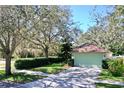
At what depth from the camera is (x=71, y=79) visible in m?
7.17

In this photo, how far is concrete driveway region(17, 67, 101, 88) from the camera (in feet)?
22.4

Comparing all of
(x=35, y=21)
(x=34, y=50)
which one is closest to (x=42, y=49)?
(x=34, y=50)

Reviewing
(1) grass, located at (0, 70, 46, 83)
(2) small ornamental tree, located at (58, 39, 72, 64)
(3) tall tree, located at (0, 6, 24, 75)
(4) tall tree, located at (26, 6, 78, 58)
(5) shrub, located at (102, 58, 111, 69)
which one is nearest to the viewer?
(3) tall tree, located at (0, 6, 24, 75)

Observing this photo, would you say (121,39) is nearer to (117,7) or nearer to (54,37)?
(117,7)

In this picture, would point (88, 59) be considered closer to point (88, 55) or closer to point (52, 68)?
point (88, 55)

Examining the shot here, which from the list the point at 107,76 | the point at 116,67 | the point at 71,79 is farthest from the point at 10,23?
the point at 116,67

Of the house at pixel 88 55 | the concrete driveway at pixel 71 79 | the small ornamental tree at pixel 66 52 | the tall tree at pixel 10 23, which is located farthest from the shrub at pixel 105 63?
the tall tree at pixel 10 23

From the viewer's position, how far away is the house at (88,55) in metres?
7.59

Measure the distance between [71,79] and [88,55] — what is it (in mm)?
928

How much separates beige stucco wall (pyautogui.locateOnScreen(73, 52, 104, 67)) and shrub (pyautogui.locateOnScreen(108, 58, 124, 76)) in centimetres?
29

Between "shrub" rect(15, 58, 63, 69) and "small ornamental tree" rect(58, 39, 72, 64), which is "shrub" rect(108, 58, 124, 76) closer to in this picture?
"small ornamental tree" rect(58, 39, 72, 64)

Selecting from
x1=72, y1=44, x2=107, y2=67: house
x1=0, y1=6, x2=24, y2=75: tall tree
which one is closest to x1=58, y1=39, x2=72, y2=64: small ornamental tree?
x1=72, y1=44, x2=107, y2=67: house

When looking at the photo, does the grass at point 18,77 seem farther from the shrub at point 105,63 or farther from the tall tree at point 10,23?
the shrub at point 105,63
